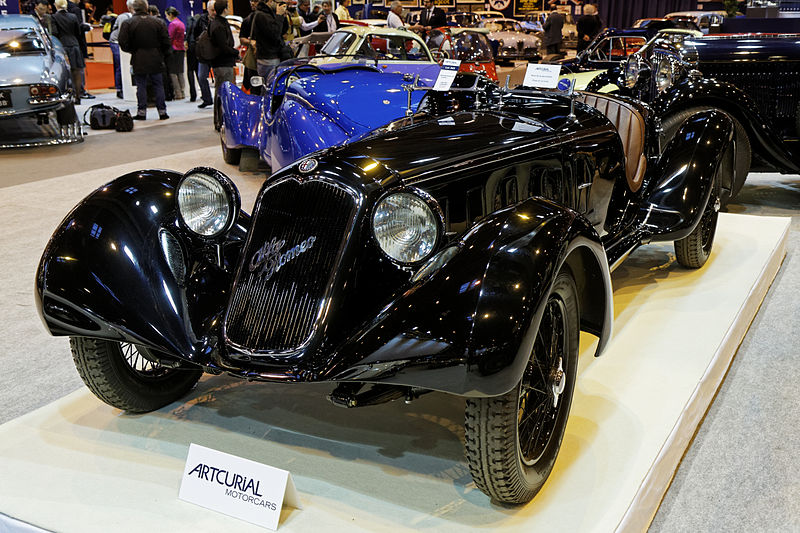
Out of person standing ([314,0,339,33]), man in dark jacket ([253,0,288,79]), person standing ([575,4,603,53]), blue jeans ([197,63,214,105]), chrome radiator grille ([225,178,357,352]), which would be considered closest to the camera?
chrome radiator grille ([225,178,357,352])

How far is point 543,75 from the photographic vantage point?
3686 mm

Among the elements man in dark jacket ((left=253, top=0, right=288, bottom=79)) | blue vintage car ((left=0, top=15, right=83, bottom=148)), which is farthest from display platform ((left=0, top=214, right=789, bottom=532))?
man in dark jacket ((left=253, top=0, right=288, bottom=79))

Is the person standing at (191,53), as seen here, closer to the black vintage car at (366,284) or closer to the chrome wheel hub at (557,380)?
the black vintage car at (366,284)

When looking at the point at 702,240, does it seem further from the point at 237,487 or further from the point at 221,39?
the point at 221,39

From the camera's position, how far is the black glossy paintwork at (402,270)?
215cm

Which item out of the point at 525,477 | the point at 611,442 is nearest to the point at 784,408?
the point at 611,442

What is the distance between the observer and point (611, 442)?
261 centimetres

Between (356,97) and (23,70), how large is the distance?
15.0 ft

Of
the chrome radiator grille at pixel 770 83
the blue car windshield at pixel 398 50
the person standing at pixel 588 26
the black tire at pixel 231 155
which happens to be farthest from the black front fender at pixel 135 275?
the person standing at pixel 588 26

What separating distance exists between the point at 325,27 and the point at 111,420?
11.1 meters

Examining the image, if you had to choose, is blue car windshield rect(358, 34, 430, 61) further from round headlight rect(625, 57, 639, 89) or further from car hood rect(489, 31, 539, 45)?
car hood rect(489, 31, 539, 45)

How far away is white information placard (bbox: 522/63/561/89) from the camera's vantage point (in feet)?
12.0

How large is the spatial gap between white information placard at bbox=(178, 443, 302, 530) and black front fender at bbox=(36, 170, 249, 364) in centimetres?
Answer: 33

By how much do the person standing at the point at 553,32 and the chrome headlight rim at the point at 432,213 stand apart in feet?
49.9
